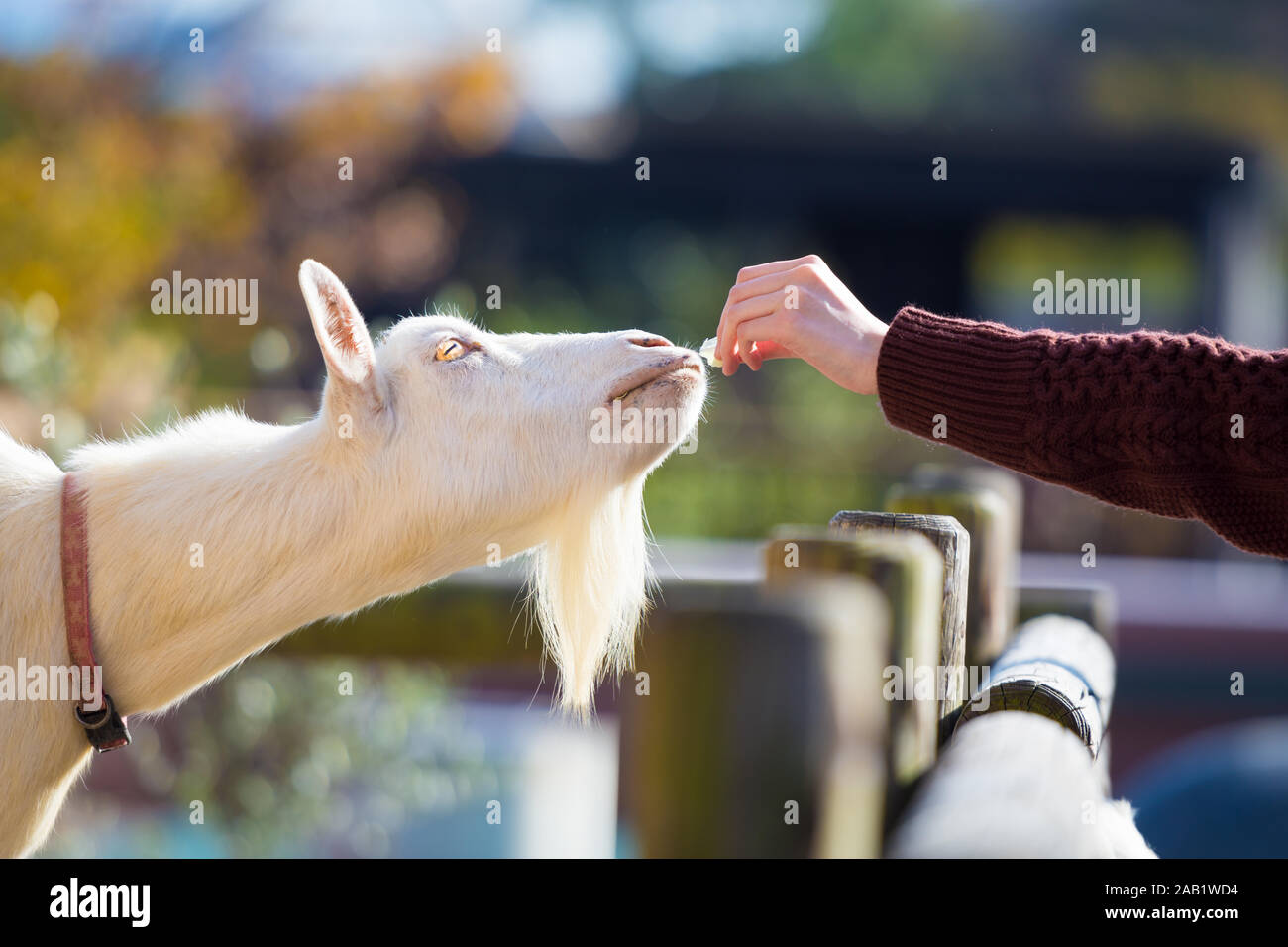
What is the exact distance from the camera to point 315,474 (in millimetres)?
1853

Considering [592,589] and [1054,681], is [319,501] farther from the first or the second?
[1054,681]

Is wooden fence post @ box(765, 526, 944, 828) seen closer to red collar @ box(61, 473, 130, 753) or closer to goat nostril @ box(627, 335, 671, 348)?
goat nostril @ box(627, 335, 671, 348)

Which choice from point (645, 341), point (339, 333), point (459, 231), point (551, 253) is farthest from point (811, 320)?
point (551, 253)

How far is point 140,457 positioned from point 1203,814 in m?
3.96

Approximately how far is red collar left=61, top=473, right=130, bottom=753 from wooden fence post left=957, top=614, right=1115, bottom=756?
1.25 metres

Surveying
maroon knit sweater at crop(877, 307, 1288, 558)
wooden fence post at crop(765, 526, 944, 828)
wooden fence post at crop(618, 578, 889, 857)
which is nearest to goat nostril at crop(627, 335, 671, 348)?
maroon knit sweater at crop(877, 307, 1288, 558)

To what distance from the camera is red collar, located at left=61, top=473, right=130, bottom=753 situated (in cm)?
177

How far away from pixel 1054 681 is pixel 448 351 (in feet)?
3.49

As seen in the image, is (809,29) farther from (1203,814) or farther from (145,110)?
(1203,814)

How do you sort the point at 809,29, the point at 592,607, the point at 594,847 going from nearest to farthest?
the point at 592,607 → the point at 594,847 → the point at 809,29

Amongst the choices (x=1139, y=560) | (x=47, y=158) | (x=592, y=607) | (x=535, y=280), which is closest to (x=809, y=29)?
(x=535, y=280)

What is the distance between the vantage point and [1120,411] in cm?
159

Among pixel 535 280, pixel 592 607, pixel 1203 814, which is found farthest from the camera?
pixel 535 280

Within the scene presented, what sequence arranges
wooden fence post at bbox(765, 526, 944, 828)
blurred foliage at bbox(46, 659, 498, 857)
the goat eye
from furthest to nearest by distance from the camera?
blurred foliage at bbox(46, 659, 498, 857) → the goat eye → wooden fence post at bbox(765, 526, 944, 828)
